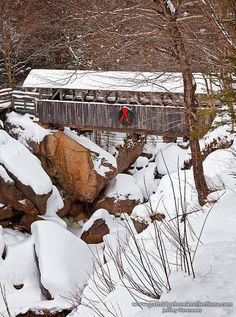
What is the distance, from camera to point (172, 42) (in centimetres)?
706

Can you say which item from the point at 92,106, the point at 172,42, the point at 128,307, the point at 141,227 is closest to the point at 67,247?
the point at 141,227

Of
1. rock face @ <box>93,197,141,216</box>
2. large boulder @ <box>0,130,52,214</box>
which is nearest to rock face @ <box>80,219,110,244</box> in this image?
large boulder @ <box>0,130,52,214</box>

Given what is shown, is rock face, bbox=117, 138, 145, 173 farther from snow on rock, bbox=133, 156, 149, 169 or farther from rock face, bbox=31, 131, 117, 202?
rock face, bbox=31, 131, 117, 202

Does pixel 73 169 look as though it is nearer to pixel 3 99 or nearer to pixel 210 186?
pixel 3 99

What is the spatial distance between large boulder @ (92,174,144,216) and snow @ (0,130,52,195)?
271 cm

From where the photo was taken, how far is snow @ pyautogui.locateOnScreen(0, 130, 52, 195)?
14539 mm

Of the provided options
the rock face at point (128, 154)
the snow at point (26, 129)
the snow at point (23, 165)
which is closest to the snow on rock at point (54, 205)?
the snow at point (23, 165)

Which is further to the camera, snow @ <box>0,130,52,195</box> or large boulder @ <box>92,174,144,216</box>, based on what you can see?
large boulder @ <box>92,174,144,216</box>

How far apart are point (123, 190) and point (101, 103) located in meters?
3.30

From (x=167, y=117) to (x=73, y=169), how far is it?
3.91 meters

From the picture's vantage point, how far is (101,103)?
16156 millimetres

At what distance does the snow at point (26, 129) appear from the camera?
16266mm

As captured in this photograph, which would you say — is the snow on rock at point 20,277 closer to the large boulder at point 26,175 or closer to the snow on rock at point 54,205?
the large boulder at point 26,175

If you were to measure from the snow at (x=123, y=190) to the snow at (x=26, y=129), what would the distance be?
311 centimetres
